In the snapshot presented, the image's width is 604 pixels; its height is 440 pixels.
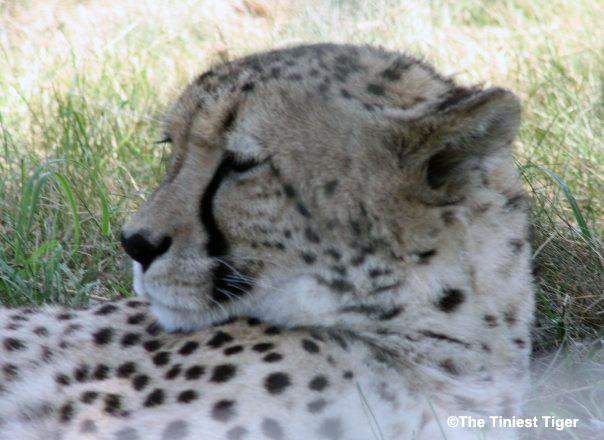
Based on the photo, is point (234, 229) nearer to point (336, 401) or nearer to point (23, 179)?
point (336, 401)

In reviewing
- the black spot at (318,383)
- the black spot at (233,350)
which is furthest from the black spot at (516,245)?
the black spot at (233,350)

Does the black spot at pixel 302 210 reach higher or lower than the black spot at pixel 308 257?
higher

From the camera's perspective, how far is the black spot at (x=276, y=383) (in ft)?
7.56

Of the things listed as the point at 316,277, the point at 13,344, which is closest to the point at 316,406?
the point at 316,277

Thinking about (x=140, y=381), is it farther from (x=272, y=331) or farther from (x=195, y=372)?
(x=272, y=331)

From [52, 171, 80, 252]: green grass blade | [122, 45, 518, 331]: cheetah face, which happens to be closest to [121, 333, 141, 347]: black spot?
[122, 45, 518, 331]: cheetah face

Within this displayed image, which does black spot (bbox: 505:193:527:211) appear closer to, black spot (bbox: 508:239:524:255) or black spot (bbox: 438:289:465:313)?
black spot (bbox: 508:239:524:255)

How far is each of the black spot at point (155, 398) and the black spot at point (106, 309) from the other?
340 millimetres

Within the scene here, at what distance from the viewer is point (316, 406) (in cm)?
229

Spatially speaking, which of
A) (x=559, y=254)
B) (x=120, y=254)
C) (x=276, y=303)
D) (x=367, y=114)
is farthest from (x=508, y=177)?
(x=120, y=254)

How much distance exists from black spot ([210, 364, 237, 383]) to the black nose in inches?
Result: 10.2

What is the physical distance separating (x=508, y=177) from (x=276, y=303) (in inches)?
22.1

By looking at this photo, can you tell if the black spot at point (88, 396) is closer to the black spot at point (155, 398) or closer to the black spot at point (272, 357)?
the black spot at point (155, 398)

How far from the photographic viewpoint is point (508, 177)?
8.23 feet
